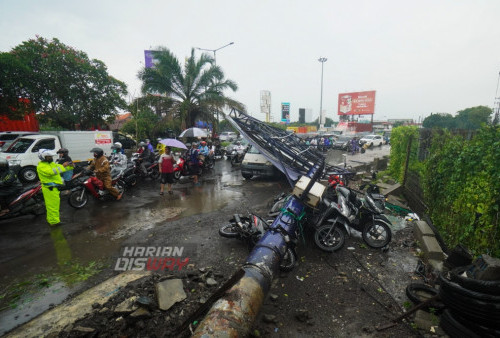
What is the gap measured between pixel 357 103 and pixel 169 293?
56.2 meters

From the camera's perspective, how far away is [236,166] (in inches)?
551

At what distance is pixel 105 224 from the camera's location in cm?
558

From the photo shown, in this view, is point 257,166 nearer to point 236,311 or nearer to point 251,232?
point 251,232

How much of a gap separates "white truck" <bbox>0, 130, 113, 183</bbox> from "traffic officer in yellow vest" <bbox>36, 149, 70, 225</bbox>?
19.3ft

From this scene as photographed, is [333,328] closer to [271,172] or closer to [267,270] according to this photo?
[267,270]

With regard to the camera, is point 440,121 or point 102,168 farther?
point 440,121

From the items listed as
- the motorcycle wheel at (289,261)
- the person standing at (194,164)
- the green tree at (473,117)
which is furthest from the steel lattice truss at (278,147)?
the green tree at (473,117)

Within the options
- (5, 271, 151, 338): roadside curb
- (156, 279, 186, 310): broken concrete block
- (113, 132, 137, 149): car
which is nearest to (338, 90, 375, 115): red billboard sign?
(113, 132, 137, 149): car

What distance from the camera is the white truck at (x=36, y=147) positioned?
9.54 m

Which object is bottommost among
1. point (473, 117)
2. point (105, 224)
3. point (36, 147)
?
point (105, 224)

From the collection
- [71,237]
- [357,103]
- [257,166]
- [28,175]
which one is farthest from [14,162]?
[357,103]

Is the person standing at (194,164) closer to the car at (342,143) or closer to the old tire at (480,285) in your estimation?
the old tire at (480,285)

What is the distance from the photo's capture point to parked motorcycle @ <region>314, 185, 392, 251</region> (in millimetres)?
4348

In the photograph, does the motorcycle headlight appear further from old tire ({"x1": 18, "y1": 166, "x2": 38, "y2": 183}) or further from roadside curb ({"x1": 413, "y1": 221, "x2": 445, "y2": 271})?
roadside curb ({"x1": 413, "y1": 221, "x2": 445, "y2": 271})
